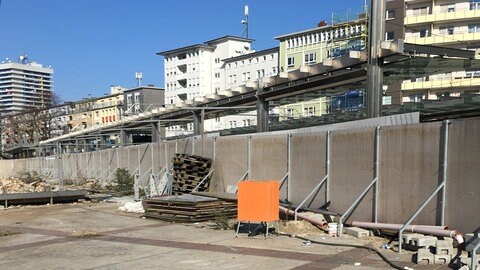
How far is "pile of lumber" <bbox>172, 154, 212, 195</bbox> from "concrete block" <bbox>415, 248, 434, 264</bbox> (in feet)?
37.7

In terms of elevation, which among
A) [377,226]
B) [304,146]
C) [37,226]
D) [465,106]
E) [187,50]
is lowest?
[37,226]

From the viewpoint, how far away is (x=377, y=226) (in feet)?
33.4

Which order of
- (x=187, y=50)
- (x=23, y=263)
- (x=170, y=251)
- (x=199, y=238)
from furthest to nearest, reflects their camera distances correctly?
(x=187, y=50), (x=199, y=238), (x=170, y=251), (x=23, y=263)

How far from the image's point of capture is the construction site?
8.51 meters

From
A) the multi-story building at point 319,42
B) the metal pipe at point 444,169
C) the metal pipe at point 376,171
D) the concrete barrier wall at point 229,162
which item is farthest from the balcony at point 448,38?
the metal pipe at point 444,169

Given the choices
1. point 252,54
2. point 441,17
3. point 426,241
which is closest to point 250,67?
point 252,54

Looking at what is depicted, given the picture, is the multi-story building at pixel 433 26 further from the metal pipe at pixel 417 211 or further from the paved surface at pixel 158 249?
the metal pipe at pixel 417 211

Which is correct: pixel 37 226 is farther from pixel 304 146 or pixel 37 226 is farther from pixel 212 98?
pixel 212 98

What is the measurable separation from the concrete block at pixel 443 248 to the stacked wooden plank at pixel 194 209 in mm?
6607

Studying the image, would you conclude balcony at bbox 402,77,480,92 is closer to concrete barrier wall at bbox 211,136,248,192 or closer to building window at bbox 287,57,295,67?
building window at bbox 287,57,295,67

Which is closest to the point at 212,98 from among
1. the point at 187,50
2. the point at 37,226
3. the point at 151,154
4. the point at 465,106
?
the point at 151,154

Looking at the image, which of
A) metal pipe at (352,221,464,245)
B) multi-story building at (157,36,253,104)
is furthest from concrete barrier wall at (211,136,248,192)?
multi-story building at (157,36,253,104)

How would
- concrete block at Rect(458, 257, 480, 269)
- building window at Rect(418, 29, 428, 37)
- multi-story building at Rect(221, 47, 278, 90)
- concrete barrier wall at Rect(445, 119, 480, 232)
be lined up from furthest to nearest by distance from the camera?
multi-story building at Rect(221, 47, 278, 90) → building window at Rect(418, 29, 428, 37) → concrete barrier wall at Rect(445, 119, 480, 232) → concrete block at Rect(458, 257, 480, 269)

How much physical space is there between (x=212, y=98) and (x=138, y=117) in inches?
625
